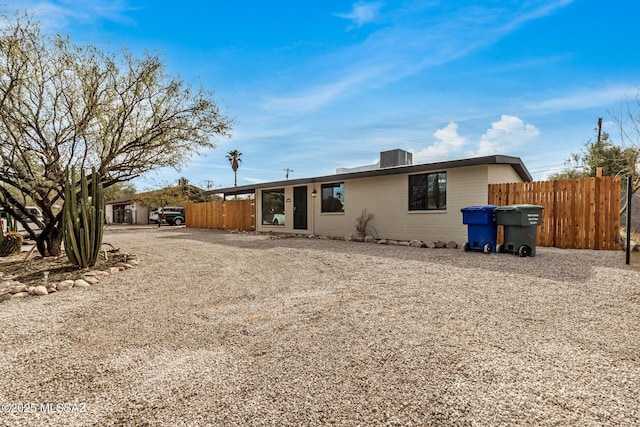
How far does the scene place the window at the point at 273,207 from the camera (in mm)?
15586

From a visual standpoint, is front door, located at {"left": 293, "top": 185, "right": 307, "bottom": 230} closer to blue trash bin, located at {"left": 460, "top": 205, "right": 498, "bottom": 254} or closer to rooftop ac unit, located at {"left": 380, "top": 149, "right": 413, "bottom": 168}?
rooftop ac unit, located at {"left": 380, "top": 149, "right": 413, "bottom": 168}

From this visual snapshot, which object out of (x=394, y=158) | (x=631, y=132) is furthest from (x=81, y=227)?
(x=631, y=132)

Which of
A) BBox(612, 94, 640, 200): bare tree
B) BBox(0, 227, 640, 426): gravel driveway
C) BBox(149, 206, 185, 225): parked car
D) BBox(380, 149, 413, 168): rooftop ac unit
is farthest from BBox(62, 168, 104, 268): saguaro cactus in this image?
BBox(149, 206, 185, 225): parked car

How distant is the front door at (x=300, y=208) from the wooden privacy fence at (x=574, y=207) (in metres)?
7.57

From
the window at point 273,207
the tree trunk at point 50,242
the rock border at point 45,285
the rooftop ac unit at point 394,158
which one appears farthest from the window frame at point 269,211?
the rock border at point 45,285

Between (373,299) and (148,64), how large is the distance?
7362 millimetres

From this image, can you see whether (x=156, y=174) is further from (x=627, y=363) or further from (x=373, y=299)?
(x=627, y=363)

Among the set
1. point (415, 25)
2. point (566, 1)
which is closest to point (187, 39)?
point (415, 25)

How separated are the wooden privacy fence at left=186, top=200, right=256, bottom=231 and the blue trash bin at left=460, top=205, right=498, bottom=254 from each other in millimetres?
11818

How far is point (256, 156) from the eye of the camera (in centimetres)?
2400

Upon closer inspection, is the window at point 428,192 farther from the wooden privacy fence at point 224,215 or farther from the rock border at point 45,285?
the wooden privacy fence at point 224,215

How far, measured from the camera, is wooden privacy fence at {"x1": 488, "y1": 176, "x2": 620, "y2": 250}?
8070mm

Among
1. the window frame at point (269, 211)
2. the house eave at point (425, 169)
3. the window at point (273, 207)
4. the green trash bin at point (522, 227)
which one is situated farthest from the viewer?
the window at point (273, 207)

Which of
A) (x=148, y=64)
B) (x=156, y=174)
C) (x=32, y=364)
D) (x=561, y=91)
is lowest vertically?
(x=32, y=364)
